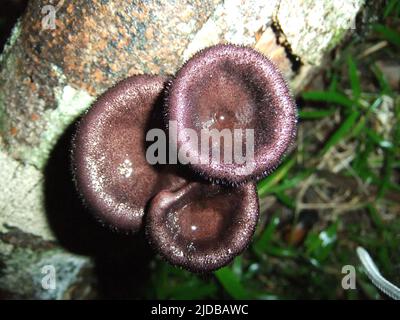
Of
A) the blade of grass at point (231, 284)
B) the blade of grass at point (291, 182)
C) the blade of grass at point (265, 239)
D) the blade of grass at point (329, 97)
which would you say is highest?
the blade of grass at point (329, 97)

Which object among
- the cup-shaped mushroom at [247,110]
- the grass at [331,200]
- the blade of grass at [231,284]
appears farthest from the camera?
the grass at [331,200]

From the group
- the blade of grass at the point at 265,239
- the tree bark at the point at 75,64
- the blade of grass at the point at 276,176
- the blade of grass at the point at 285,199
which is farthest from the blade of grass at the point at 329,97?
the blade of grass at the point at 265,239

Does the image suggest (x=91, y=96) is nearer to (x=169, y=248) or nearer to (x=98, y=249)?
(x=169, y=248)

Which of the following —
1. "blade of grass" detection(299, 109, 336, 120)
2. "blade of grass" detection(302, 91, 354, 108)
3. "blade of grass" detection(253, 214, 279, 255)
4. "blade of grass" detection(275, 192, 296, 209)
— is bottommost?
"blade of grass" detection(253, 214, 279, 255)

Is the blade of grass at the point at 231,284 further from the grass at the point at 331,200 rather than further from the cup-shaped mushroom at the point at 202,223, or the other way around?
the cup-shaped mushroom at the point at 202,223

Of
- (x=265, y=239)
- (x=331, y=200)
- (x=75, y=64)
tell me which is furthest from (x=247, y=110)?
(x=331, y=200)

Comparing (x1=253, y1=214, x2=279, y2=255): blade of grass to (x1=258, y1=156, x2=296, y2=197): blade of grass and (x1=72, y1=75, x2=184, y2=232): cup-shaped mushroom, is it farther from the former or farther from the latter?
(x1=72, y1=75, x2=184, y2=232): cup-shaped mushroom

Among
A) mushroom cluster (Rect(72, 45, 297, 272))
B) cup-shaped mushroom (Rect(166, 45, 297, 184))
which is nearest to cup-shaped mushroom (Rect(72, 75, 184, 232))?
mushroom cluster (Rect(72, 45, 297, 272))

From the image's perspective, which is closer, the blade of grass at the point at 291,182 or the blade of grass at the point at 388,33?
the blade of grass at the point at 388,33
